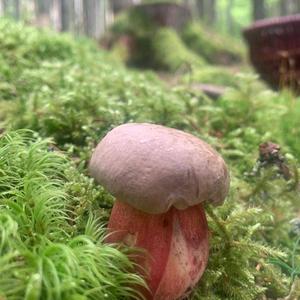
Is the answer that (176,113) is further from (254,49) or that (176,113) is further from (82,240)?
(254,49)

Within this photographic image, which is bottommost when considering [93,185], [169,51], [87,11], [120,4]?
[93,185]

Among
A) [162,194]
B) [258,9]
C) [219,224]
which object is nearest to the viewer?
[162,194]

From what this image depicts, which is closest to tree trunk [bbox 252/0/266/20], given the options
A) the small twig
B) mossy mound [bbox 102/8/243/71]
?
mossy mound [bbox 102/8/243/71]

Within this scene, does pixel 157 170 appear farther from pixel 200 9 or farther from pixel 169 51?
pixel 200 9

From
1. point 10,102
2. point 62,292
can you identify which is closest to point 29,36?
point 10,102

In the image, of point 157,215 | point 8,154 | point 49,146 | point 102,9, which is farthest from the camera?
point 102,9

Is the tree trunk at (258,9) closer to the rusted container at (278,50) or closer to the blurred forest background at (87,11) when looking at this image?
the blurred forest background at (87,11)

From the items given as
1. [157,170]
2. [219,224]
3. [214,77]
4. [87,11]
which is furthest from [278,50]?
[87,11]
